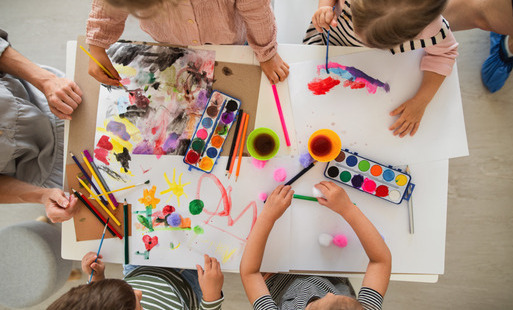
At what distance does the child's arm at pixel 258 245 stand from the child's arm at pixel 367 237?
0.12m

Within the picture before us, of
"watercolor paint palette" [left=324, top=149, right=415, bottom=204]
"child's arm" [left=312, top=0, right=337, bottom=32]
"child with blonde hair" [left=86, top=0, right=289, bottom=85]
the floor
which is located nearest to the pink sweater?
"child with blonde hair" [left=86, top=0, right=289, bottom=85]

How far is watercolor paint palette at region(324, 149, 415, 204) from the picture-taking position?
0.84 meters

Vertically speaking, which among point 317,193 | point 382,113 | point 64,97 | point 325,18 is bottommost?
point 317,193

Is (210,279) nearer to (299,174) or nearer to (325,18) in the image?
(299,174)

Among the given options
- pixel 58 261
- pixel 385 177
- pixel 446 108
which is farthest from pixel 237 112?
pixel 58 261

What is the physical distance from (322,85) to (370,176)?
0.28 m

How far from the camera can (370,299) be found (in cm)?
79

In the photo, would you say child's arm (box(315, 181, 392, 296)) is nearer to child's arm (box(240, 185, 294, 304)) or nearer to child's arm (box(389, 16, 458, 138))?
child's arm (box(240, 185, 294, 304))

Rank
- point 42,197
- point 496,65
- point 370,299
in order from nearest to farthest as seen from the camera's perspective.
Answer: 1. point 370,299
2. point 42,197
3. point 496,65

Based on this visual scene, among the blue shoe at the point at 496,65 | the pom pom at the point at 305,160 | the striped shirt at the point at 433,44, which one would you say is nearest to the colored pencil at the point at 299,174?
the pom pom at the point at 305,160

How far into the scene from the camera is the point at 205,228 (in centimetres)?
86

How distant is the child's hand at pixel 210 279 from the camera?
832mm

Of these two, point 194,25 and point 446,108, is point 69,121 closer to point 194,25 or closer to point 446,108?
point 194,25

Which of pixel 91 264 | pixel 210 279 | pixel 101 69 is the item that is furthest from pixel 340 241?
pixel 101 69
